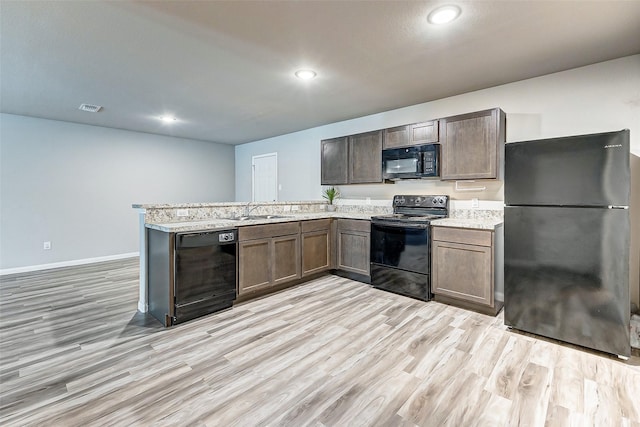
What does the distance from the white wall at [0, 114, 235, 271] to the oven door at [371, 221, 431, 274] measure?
4843 millimetres

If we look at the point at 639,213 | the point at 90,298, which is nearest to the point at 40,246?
the point at 90,298

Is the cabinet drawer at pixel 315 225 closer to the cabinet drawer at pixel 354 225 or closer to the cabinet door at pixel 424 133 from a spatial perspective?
the cabinet drawer at pixel 354 225

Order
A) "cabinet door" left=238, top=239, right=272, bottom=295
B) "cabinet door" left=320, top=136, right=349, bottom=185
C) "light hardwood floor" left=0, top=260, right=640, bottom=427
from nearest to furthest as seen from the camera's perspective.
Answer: "light hardwood floor" left=0, top=260, right=640, bottom=427
"cabinet door" left=238, top=239, right=272, bottom=295
"cabinet door" left=320, top=136, right=349, bottom=185

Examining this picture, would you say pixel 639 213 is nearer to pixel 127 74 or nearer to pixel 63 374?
pixel 63 374

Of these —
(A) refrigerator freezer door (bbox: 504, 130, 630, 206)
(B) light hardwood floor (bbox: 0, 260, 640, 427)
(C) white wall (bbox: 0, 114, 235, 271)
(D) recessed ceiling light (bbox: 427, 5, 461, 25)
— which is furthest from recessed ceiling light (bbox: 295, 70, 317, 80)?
(C) white wall (bbox: 0, 114, 235, 271)

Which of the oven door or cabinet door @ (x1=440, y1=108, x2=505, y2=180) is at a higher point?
cabinet door @ (x1=440, y1=108, x2=505, y2=180)

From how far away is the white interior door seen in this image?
642 centimetres

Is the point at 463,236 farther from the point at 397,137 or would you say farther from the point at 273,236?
the point at 273,236

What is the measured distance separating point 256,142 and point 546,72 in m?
5.44

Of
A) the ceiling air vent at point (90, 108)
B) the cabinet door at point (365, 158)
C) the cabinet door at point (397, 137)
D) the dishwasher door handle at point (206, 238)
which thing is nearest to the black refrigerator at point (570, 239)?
the cabinet door at point (397, 137)

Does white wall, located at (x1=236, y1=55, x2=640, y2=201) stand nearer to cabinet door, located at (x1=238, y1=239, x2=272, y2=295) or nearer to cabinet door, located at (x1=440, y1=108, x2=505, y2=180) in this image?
cabinet door, located at (x1=440, y1=108, x2=505, y2=180)

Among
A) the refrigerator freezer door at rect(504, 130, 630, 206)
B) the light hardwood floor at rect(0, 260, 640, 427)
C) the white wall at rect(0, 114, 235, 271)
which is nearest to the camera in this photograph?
the light hardwood floor at rect(0, 260, 640, 427)

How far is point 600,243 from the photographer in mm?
2186

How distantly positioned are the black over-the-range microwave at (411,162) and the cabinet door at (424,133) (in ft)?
0.23
